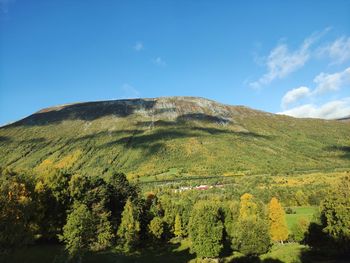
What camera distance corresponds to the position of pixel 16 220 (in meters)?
41.1

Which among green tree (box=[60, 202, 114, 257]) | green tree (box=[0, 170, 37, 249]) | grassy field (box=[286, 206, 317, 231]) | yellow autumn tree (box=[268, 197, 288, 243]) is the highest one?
green tree (box=[0, 170, 37, 249])

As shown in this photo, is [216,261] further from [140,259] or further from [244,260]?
[140,259]

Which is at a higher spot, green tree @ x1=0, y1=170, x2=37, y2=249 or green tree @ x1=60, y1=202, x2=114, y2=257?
green tree @ x1=0, y1=170, x2=37, y2=249

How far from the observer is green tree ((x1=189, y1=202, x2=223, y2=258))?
66.9 meters

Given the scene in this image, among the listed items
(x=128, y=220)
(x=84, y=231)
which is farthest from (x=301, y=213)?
(x=84, y=231)

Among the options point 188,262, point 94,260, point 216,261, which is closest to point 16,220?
point 94,260

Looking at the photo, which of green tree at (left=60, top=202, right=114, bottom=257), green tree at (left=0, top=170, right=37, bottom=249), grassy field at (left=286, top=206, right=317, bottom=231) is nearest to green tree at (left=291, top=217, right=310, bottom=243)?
grassy field at (left=286, top=206, right=317, bottom=231)

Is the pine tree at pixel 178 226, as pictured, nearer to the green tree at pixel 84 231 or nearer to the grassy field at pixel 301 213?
the green tree at pixel 84 231

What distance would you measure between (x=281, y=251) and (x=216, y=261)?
1807 centimetres

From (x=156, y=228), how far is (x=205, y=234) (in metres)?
16.8

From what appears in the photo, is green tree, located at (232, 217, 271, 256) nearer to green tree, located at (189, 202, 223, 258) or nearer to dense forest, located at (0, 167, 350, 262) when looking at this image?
dense forest, located at (0, 167, 350, 262)

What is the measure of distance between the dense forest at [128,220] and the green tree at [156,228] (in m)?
0.23

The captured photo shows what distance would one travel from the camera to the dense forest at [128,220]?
48.2m

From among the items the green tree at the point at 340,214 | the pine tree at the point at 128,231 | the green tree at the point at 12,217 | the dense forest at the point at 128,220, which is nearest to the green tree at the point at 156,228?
the dense forest at the point at 128,220
